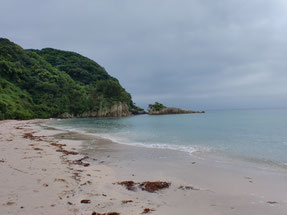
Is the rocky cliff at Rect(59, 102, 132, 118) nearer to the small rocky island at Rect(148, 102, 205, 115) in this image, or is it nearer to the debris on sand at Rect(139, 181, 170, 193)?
the small rocky island at Rect(148, 102, 205, 115)

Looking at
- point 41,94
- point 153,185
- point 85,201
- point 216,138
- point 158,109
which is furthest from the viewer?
point 158,109

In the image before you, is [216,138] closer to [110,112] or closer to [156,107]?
[110,112]

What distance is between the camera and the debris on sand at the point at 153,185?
18.8ft

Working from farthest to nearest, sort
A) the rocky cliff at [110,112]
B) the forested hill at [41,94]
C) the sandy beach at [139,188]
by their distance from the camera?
the rocky cliff at [110,112] < the forested hill at [41,94] < the sandy beach at [139,188]

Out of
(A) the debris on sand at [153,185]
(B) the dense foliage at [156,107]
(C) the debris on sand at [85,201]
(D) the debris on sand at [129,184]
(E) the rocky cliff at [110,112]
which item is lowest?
→ (D) the debris on sand at [129,184]

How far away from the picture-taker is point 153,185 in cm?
599

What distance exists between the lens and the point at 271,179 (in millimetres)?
7066

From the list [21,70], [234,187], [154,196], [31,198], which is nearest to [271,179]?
[234,187]

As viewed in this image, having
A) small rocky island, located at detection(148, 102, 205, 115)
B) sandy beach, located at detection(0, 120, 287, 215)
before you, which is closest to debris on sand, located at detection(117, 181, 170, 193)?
sandy beach, located at detection(0, 120, 287, 215)

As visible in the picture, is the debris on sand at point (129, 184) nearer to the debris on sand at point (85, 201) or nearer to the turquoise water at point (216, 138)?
the debris on sand at point (85, 201)

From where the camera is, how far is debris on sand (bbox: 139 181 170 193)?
226 inches

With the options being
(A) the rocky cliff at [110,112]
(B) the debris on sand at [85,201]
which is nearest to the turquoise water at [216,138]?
(B) the debris on sand at [85,201]

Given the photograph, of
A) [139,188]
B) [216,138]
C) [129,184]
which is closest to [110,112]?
[216,138]

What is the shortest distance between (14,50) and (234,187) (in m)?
104
